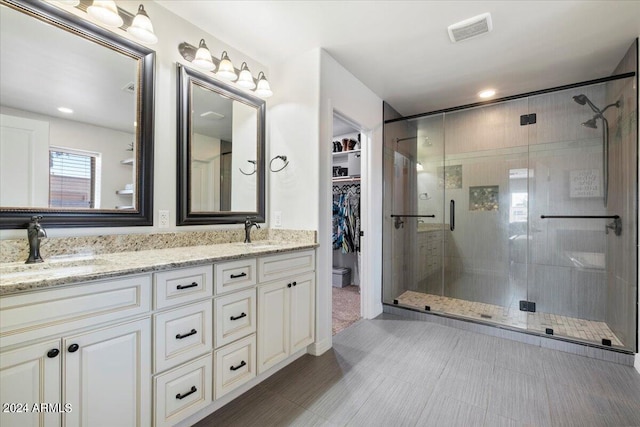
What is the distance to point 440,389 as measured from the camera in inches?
74.0

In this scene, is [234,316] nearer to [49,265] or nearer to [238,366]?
[238,366]

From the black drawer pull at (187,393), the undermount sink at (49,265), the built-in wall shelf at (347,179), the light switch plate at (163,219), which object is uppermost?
the built-in wall shelf at (347,179)

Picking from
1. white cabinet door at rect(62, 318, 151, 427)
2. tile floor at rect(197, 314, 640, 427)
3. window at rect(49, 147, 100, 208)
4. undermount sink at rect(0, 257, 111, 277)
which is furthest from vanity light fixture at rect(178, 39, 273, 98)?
tile floor at rect(197, 314, 640, 427)

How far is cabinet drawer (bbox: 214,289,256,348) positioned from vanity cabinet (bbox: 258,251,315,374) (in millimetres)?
73

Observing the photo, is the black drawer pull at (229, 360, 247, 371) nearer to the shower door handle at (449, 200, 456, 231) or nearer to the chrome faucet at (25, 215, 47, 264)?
the chrome faucet at (25, 215, 47, 264)

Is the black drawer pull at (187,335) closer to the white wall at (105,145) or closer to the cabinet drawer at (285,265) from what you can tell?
the cabinet drawer at (285,265)

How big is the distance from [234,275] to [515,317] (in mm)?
2924

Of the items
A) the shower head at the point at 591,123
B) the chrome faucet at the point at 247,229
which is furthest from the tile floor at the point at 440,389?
the shower head at the point at 591,123

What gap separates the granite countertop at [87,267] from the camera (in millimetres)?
1017

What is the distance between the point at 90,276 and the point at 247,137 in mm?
1632

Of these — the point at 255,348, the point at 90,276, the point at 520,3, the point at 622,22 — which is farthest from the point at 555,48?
the point at 90,276

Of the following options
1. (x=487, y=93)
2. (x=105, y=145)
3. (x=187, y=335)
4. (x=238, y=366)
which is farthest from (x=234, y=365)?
(x=487, y=93)

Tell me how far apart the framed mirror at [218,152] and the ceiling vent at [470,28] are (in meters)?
1.63

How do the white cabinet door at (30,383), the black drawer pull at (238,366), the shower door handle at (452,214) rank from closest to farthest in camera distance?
the white cabinet door at (30,383)
the black drawer pull at (238,366)
the shower door handle at (452,214)
